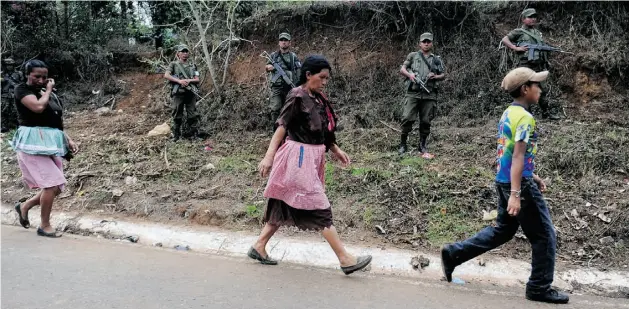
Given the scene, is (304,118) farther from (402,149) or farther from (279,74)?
(279,74)

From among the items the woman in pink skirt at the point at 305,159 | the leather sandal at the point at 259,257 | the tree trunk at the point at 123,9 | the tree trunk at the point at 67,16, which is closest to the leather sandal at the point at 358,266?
the woman in pink skirt at the point at 305,159

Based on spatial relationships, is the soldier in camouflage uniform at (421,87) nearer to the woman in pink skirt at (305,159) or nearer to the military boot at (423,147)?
the military boot at (423,147)

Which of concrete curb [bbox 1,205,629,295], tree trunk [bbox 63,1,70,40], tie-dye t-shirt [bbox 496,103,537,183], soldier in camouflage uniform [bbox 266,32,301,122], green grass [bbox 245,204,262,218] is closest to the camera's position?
tie-dye t-shirt [bbox 496,103,537,183]

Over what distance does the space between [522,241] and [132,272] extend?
3.34 metres

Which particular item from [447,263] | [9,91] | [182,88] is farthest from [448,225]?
[9,91]

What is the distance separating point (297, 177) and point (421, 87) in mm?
3538

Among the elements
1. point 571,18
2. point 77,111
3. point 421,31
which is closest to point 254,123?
point 421,31

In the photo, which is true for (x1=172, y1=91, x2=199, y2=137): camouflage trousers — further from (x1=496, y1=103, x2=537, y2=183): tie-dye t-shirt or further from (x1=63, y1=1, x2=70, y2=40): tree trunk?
(x1=63, y1=1, x2=70, y2=40): tree trunk

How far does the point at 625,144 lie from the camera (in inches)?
243

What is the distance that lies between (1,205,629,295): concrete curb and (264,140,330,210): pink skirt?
2.56 feet

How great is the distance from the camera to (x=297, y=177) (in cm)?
363

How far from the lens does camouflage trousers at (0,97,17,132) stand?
11.2 m

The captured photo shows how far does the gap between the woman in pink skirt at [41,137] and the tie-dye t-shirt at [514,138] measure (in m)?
4.04

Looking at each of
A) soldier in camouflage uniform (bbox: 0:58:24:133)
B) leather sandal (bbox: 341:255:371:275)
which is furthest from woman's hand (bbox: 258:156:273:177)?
soldier in camouflage uniform (bbox: 0:58:24:133)
